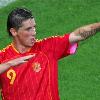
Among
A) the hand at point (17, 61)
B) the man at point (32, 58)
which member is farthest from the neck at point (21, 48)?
the hand at point (17, 61)

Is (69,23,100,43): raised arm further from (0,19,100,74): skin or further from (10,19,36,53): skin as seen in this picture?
(10,19,36,53): skin

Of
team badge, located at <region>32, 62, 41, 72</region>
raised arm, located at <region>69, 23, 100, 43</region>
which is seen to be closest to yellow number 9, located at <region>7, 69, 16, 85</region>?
team badge, located at <region>32, 62, 41, 72</region>

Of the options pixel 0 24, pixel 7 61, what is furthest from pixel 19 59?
pixel 0 24

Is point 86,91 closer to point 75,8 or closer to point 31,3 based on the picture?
point 75,8

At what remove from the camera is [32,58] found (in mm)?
5891

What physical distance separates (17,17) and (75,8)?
1109cm

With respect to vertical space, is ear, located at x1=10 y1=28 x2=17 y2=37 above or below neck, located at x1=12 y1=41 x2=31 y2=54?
above

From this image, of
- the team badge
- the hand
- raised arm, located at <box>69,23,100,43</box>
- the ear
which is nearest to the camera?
the hand

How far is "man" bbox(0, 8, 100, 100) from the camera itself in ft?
19.2

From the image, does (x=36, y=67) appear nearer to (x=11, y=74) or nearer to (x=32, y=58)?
(x=32, y=58)

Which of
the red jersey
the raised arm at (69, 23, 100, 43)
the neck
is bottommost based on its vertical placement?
the red jersey

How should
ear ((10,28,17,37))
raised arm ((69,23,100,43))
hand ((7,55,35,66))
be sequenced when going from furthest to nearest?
ear ((10,28,17,37)) → raised arm ((69,23,100,43)) → hand ((7,55,35,66))

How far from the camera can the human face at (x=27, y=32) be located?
5831 mm

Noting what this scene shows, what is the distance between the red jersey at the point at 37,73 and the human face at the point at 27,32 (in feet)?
0.42
